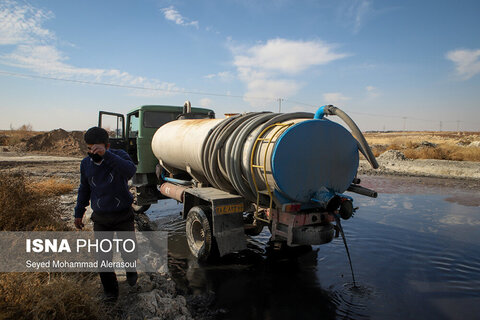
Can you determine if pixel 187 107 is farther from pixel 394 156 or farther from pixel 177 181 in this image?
pixel 394 156

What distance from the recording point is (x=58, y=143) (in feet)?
107

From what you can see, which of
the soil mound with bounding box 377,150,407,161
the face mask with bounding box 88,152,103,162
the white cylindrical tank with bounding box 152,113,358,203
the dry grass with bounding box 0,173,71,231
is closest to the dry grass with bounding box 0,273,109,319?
the face mask with bounding box 88,152,103,162

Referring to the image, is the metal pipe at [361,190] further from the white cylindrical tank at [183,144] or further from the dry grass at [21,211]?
the dry grass at [21,211]

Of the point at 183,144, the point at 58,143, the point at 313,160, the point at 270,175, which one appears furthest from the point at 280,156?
the point at 58,143

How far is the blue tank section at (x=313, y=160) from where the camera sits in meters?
3.96

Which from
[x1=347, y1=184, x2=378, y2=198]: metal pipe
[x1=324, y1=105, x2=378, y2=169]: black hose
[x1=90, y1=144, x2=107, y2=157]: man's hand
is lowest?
[x1=347, y1=184, x2=378, y2=198]: metal pipe

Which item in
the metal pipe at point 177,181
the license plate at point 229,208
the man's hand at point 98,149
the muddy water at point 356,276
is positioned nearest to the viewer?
the man's hand at point 98,149

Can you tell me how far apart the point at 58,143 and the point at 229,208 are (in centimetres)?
3383

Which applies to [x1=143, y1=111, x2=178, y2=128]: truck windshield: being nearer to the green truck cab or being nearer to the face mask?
the green truck cab

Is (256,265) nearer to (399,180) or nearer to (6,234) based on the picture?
(6,234)

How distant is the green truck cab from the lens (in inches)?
298

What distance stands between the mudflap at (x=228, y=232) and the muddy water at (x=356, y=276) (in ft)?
1.40

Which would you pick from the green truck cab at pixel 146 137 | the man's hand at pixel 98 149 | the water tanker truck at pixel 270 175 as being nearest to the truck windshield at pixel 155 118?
the green truck cab at pixel 146 137

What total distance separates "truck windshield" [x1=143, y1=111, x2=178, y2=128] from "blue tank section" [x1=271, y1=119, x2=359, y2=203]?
15.3 ft
